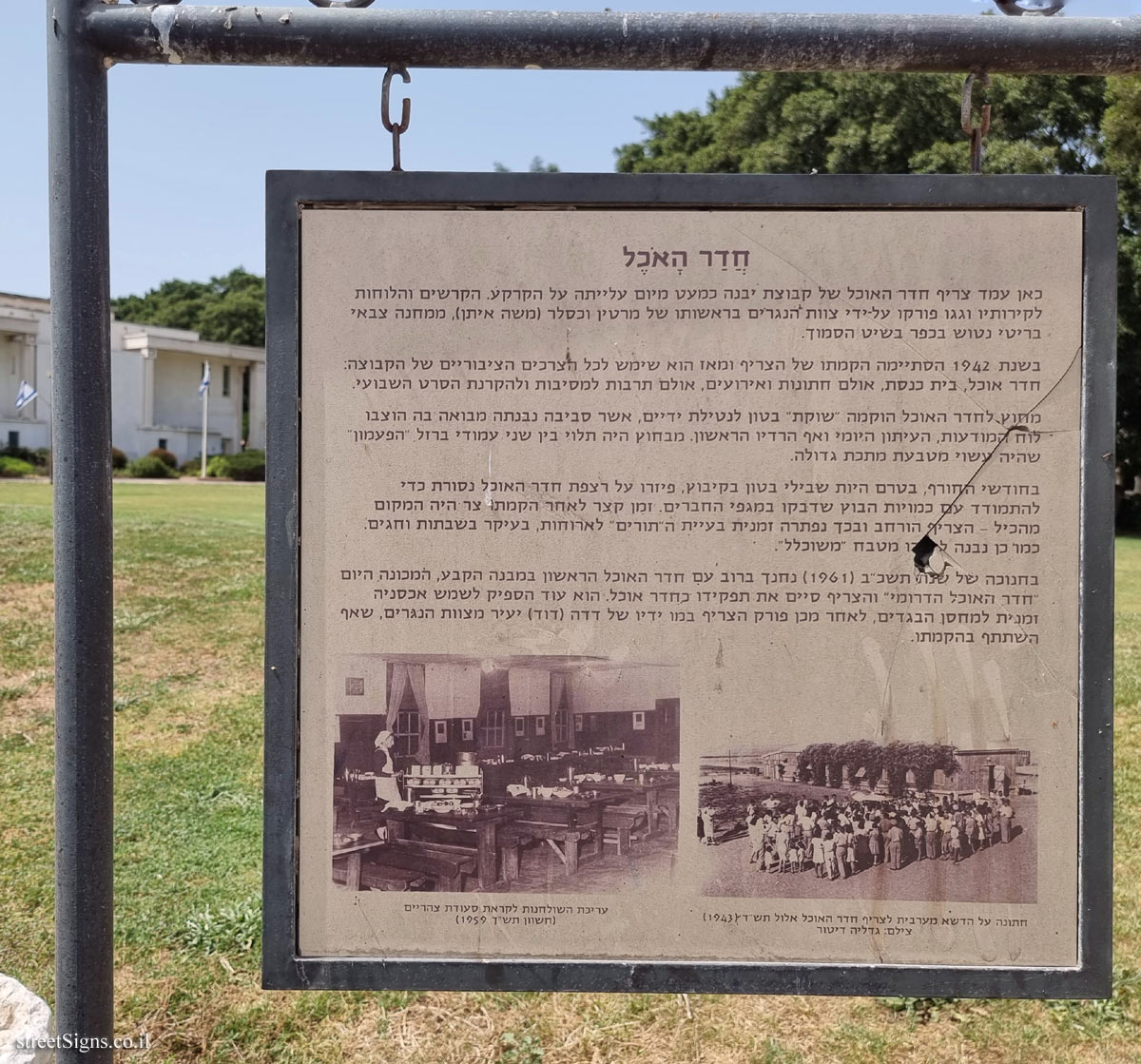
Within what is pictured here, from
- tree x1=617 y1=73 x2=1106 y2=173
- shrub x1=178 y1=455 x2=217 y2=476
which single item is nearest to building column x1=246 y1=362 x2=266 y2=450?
shrub x1=178 y1=455 x2=217 y2=476

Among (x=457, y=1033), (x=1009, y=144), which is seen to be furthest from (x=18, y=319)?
(x=457, y=1033)

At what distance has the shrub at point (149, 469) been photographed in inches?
1750

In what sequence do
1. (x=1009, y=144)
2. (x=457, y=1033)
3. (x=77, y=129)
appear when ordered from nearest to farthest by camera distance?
(x=77, y=129)
(x=457, y=1033)
(x=1009, y=144)

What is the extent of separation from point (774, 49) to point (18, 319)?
56033 mm

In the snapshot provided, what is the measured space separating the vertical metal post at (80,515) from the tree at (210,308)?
67276 mm

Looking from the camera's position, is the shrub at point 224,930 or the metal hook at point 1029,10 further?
the shrub at point 224,930

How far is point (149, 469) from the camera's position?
44.9m

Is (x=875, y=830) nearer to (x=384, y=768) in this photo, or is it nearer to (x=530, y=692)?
(x=530, y=692)

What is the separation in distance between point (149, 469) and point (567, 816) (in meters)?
47.0

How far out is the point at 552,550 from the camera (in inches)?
77.4

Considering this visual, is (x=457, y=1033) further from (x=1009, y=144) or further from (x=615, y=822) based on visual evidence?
(x=1009, y=144)

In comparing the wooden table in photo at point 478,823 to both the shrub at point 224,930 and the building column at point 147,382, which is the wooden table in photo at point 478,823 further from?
the building column at point 147,382

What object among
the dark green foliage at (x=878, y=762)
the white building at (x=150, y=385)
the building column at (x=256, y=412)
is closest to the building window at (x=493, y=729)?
the dark green foliage at (x=878, y=762)

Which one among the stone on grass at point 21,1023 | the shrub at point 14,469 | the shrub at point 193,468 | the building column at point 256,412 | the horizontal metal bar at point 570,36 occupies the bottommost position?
the stone on grass at point 21,1023
